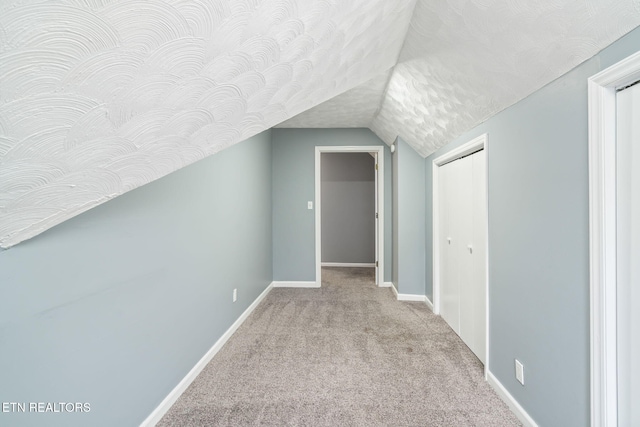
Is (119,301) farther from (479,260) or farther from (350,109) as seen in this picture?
(350,109)

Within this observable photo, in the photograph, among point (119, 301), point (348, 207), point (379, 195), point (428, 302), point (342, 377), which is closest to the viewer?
point (119, 301)

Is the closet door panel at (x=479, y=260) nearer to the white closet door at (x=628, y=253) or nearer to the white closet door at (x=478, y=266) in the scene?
the white closet door at (x=478, y=266)

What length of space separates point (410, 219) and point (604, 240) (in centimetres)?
263

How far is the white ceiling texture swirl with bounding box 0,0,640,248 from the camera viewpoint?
23.3 inches

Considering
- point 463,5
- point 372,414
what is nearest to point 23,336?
point 372,414

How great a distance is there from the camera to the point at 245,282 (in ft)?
10.4

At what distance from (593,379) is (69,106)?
1857mm

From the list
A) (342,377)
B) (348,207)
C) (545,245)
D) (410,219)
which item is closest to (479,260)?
(545,245)

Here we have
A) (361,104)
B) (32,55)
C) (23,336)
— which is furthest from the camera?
(361,104)

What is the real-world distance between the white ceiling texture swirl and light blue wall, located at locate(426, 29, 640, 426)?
0.13 meters

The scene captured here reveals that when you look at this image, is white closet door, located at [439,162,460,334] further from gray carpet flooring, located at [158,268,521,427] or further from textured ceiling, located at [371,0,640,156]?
textured ceiling, located at [371,0,640,156]

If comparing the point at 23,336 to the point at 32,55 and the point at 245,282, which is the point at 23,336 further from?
the point at 245,282

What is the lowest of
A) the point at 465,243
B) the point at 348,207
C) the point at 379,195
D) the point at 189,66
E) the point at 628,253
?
the point at 465,243

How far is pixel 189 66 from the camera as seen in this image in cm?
82
